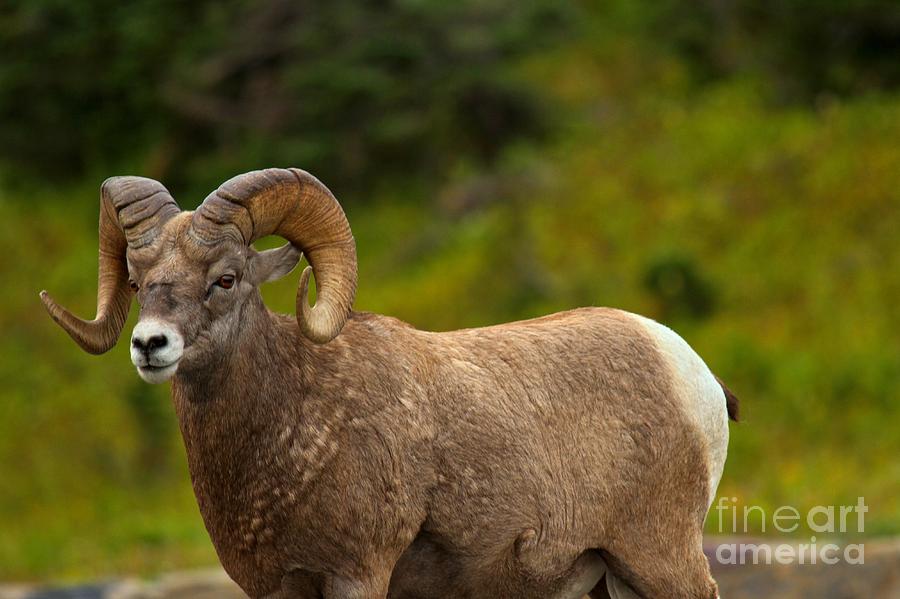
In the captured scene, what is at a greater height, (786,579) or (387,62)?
(387,62)

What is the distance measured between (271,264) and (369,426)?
0.76 meters

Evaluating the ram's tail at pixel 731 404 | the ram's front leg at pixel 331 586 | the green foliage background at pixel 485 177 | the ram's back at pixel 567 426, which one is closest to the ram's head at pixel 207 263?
the ram's back at pixel 567 426

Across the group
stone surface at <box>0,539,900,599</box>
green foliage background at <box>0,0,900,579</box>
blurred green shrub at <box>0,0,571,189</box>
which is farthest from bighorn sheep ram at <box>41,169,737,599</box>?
blurred green shrub at <box>0,0,571,189</box>

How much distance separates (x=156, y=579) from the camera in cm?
1352

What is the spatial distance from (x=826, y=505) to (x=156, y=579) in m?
6.29

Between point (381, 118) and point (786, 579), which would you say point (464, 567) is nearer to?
point (786, 579)

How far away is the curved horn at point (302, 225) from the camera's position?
18.7 ft

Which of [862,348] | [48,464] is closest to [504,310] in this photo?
[862,348]

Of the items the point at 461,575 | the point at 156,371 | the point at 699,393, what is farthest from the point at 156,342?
the point at 699,393

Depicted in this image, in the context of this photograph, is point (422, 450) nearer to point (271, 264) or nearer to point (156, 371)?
point (271, 264)

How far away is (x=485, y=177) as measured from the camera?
778 inches

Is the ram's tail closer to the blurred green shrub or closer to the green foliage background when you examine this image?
the green foliage background

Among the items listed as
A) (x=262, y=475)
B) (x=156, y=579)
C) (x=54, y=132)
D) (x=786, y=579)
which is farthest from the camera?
(x=54, y=132)

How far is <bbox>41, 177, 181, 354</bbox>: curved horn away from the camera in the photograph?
5.80 metres
